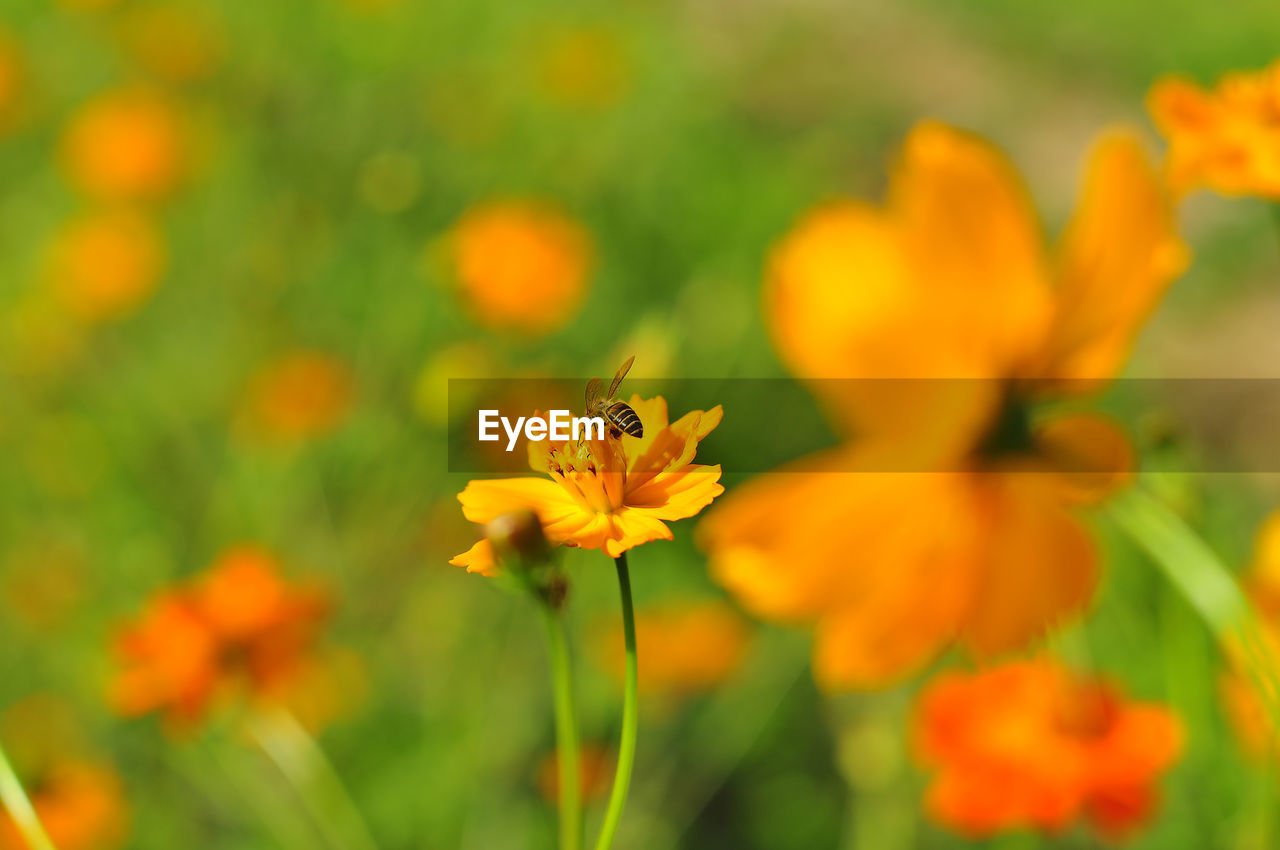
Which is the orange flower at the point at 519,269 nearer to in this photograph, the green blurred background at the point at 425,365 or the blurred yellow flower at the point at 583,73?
the green blurred background at the point at 425,365

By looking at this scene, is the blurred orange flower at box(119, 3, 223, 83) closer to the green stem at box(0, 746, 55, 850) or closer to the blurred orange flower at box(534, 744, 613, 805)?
the blurred orange flower at box(534, 744, 613, 805)

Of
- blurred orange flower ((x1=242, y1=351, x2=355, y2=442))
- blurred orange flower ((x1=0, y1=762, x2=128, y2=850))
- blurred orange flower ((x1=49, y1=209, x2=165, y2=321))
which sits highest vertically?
blurred orange flower ((x1=49, y1=209, x2=165, y2=321))

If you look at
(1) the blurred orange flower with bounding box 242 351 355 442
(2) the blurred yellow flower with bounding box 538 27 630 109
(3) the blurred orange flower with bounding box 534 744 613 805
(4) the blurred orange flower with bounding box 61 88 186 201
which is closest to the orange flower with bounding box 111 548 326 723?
(3) the blurred orange flower with bounding box 534 744 613 805

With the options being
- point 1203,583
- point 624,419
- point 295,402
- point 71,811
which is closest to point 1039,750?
point 1203,583

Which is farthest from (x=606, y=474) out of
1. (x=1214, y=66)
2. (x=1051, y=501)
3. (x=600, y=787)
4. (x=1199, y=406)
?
(x=1214, y=66)

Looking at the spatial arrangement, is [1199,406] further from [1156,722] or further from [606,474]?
[606,474]

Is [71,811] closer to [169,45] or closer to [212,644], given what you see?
[212,644]

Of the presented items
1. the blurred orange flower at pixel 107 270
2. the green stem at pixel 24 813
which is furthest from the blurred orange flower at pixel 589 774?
the blurred orange flower at pixel 107 270
